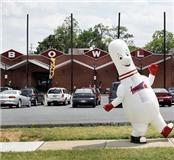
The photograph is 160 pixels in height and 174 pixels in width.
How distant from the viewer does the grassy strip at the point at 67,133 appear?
13102mm

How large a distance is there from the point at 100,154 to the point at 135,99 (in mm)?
2231

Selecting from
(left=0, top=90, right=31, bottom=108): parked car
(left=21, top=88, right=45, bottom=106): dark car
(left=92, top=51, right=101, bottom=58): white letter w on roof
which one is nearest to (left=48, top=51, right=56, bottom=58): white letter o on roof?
(left=92, top=51, right=101, bottom=58): white letter w on roof

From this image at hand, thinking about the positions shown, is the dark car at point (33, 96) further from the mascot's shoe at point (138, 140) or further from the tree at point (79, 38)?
the tree at point (79, 38)

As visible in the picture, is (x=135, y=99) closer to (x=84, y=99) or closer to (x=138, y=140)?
(x=138, y=140)

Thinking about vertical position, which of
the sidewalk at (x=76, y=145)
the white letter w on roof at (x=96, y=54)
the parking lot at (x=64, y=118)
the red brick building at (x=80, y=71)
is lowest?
the sidewalk at (x=76, y=145)

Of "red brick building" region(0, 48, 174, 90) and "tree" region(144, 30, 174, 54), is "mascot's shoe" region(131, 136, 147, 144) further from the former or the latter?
"tree" region(144, 30, 174, 54)

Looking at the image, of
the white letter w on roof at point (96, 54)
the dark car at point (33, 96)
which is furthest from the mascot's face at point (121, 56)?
the white letter w on roof at point (96, 54)

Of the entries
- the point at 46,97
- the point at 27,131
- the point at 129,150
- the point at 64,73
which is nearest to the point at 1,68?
the point at 64,73

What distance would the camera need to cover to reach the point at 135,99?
11.8 metres

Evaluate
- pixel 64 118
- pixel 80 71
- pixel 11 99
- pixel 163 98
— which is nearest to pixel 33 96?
pixel 11 99

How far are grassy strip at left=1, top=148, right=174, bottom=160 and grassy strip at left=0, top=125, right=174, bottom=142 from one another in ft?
8.63

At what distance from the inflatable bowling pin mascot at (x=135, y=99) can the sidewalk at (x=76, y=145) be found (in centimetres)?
30

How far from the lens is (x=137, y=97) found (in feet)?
38.5

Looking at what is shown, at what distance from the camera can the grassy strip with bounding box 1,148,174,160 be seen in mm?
9625
